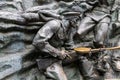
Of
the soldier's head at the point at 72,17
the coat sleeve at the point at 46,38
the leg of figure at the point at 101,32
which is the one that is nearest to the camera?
the coat sleeve at the point at 46,38

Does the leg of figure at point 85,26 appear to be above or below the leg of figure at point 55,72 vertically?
above

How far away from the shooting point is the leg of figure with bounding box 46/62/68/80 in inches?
123

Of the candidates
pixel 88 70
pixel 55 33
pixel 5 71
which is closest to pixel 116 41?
pixel 88 70

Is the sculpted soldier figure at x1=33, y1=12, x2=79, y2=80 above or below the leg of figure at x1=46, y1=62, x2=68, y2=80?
above

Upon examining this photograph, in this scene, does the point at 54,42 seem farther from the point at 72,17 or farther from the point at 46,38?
the point at 72,17

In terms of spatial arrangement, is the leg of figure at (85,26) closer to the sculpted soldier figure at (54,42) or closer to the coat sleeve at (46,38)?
the sculpted soldier figure at (54,42)

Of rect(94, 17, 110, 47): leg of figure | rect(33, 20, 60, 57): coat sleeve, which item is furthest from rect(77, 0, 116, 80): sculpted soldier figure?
rect(33, 20, 60, 57): coat sleeve

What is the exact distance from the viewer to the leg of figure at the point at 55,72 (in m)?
3.14

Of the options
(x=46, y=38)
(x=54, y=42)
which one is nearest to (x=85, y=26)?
(x=54, y=42)

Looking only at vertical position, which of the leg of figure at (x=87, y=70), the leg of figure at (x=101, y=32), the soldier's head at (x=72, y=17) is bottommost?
the leg of figure at (x=87, y=70)

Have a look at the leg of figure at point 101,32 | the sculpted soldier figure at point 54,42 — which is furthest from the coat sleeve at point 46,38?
the leg of figure at point 101,32

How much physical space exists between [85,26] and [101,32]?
18 centimetres

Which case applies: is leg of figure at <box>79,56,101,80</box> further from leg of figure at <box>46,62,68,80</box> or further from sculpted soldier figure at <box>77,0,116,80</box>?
leg of figure at <box>46,62,68,80</box>

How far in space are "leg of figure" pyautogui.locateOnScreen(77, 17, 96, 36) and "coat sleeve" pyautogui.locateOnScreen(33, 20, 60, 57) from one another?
0.34 metres
